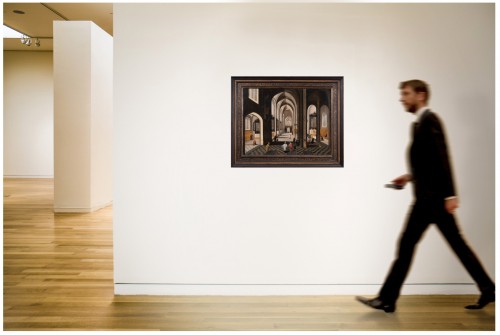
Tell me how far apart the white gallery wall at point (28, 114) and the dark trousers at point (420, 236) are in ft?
47.6

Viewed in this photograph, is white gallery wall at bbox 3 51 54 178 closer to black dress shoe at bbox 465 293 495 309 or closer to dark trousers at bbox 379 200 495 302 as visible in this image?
dark trousers at bbox 379 200 495 302

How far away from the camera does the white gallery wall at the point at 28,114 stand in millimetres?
15703

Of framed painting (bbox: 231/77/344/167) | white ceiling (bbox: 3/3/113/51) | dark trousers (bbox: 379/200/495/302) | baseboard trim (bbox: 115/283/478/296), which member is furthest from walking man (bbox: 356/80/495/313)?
white ceiling (bbox: 3/3/113/51)

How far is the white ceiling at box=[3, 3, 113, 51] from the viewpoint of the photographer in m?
9.88

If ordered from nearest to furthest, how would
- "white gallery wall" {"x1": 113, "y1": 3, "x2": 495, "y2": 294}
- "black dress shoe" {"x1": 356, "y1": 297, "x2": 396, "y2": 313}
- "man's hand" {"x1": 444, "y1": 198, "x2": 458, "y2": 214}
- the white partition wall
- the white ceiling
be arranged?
"man's hand" {"x1": 444, "y1": 198, "x2": 458, "y2": 214} → "black dress shoe" {"x1": 356, "y1": 297, "x2": 396, "y2": 313} → "white gallery wall" {"x1": 113, "y1": 3, "x2": 495, "y2": 294} → the white partition wall → the white ceiling

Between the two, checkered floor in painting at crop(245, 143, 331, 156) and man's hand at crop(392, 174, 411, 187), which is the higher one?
checkered floor in painting at crop(245, 143, 331, 156)

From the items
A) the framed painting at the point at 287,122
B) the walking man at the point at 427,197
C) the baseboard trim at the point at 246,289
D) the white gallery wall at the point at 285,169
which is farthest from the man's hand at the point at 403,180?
the baseboard trim at the point at 246,289

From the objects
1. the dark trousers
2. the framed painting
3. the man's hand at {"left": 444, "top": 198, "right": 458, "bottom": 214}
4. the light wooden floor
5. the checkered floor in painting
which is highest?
the framed painting

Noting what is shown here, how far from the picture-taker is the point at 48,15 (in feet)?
35.8

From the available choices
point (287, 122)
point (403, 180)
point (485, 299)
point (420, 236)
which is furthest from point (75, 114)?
point (485, 299)

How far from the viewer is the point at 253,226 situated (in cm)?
384

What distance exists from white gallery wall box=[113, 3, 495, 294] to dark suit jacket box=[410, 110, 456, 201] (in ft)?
2.14

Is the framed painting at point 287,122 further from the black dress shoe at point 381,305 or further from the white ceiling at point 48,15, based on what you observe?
the white ceiling at point 48,15

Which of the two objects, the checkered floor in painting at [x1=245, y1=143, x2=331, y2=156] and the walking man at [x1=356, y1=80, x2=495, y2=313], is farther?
the checkered floor in painting at [x1=245, y1=143, x2=331, y2=156]
